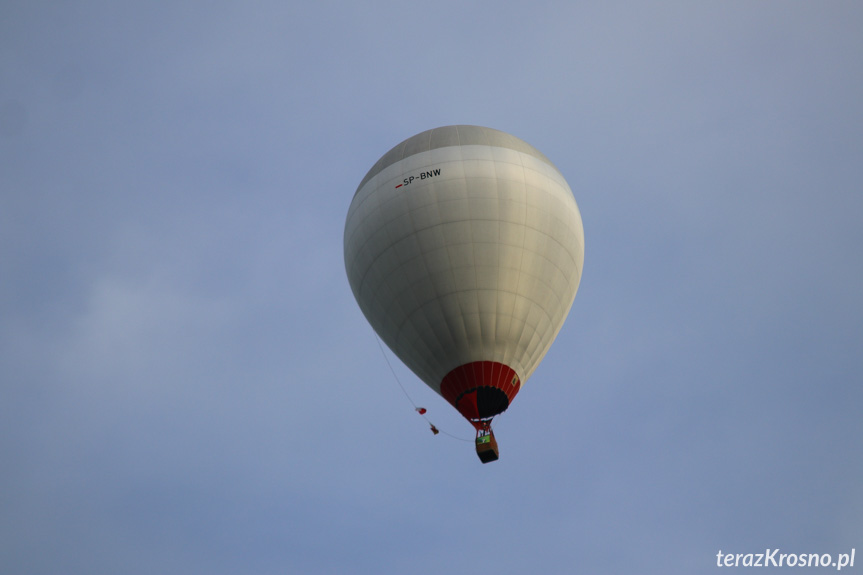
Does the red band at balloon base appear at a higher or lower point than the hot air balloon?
lower

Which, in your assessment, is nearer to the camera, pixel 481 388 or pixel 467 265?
pixel 481 388

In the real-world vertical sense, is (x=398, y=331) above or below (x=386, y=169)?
below

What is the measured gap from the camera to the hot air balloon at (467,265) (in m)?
30.6

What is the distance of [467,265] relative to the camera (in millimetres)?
30656

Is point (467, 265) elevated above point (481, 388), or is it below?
above

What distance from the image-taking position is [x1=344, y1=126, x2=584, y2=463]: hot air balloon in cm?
3061

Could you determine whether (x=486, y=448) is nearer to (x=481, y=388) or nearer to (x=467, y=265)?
(x=481, y=388)

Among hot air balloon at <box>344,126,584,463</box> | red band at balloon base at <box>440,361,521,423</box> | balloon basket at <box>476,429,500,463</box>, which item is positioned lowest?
balloon basket at <box>476,429,500,463</box>

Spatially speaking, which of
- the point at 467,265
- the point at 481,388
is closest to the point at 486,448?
the point at 481,388

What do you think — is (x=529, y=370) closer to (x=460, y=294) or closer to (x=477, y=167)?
(x=460, y=294)

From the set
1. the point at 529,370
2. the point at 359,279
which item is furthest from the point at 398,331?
the point at 529,370

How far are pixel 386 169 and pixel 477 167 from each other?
2.98 meters

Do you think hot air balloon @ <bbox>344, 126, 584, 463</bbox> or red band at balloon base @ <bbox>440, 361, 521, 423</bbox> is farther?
hot air balloon @ <bbox>344, 126, 584, 463</bbox>

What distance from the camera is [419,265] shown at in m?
30.9
